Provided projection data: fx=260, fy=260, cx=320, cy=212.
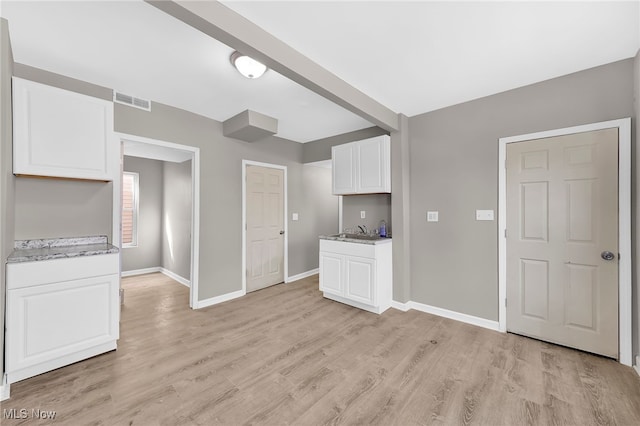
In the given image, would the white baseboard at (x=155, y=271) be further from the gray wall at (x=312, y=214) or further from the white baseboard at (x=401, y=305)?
the white baseboard at (x=401, y=305)

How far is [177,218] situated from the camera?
4.98 m

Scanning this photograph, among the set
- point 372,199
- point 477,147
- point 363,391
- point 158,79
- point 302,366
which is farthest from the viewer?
point 372,199

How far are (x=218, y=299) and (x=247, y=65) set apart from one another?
301cm

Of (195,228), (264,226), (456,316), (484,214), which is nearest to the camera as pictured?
(484,214)

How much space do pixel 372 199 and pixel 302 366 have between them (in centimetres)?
259

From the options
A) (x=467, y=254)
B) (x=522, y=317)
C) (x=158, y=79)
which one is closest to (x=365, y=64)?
(x=158, y=79)

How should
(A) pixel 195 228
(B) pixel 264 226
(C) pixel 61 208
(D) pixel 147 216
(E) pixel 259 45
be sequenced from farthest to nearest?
(D) pixel 147 216, (B) pixel 264 226, (A) pixel 195 228, (C) pixel 61 208, (E) pixel 259 45

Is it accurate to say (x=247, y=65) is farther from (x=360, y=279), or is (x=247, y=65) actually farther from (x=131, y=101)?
(x=360, y=279)

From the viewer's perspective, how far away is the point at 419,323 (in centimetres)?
301

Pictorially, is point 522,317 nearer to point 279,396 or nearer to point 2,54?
point 279,396

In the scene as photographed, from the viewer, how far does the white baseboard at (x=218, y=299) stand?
3.50m

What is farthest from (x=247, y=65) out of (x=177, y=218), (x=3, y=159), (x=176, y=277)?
(x=176, y=277)

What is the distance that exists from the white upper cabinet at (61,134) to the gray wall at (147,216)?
120 inches

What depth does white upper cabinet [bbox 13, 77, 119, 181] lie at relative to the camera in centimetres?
214
